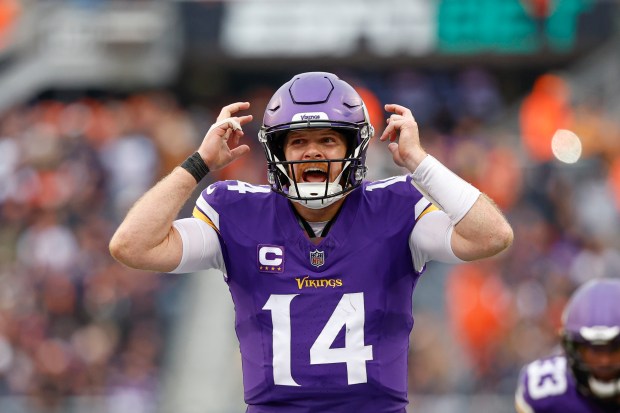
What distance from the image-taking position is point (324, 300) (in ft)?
15.3

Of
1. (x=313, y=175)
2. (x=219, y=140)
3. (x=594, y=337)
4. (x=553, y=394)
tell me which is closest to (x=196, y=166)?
(x=219, y=140)

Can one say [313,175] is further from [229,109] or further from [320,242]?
[229,109]

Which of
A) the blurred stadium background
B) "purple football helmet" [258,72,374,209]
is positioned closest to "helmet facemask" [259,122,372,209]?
"purple football helmet" [258,72,374,209]

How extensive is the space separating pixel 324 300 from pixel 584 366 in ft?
4.58

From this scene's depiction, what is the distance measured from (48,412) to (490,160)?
5.61 metres

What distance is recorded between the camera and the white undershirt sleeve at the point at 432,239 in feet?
15.4

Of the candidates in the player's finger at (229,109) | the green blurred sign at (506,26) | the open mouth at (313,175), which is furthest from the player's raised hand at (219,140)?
the green blurred sign at (506,26)

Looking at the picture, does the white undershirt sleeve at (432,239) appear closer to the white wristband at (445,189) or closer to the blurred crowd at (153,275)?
the white wristband at (445,189)

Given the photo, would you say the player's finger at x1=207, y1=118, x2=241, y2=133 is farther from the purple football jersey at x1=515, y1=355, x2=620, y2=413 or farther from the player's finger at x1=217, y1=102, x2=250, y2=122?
the purple football jersey at x1=515, y1=355, x2=620, y2=413

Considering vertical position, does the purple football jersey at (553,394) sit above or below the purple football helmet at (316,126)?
below

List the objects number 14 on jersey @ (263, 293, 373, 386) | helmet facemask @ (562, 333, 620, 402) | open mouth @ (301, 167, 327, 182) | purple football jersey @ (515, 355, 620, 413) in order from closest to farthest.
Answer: number 14 on jersey @ (263, 293, 373, 386) → open mouth @ (301, 167, 327, 182) → helmet facemask @ (562, 333, 620, 402) → purple football jersey @ (515, 355, 620, 413)

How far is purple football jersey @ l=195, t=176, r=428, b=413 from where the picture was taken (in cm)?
462

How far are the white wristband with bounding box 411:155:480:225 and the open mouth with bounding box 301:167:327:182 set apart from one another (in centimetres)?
33

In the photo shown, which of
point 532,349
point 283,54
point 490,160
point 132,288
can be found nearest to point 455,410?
point 532,349
